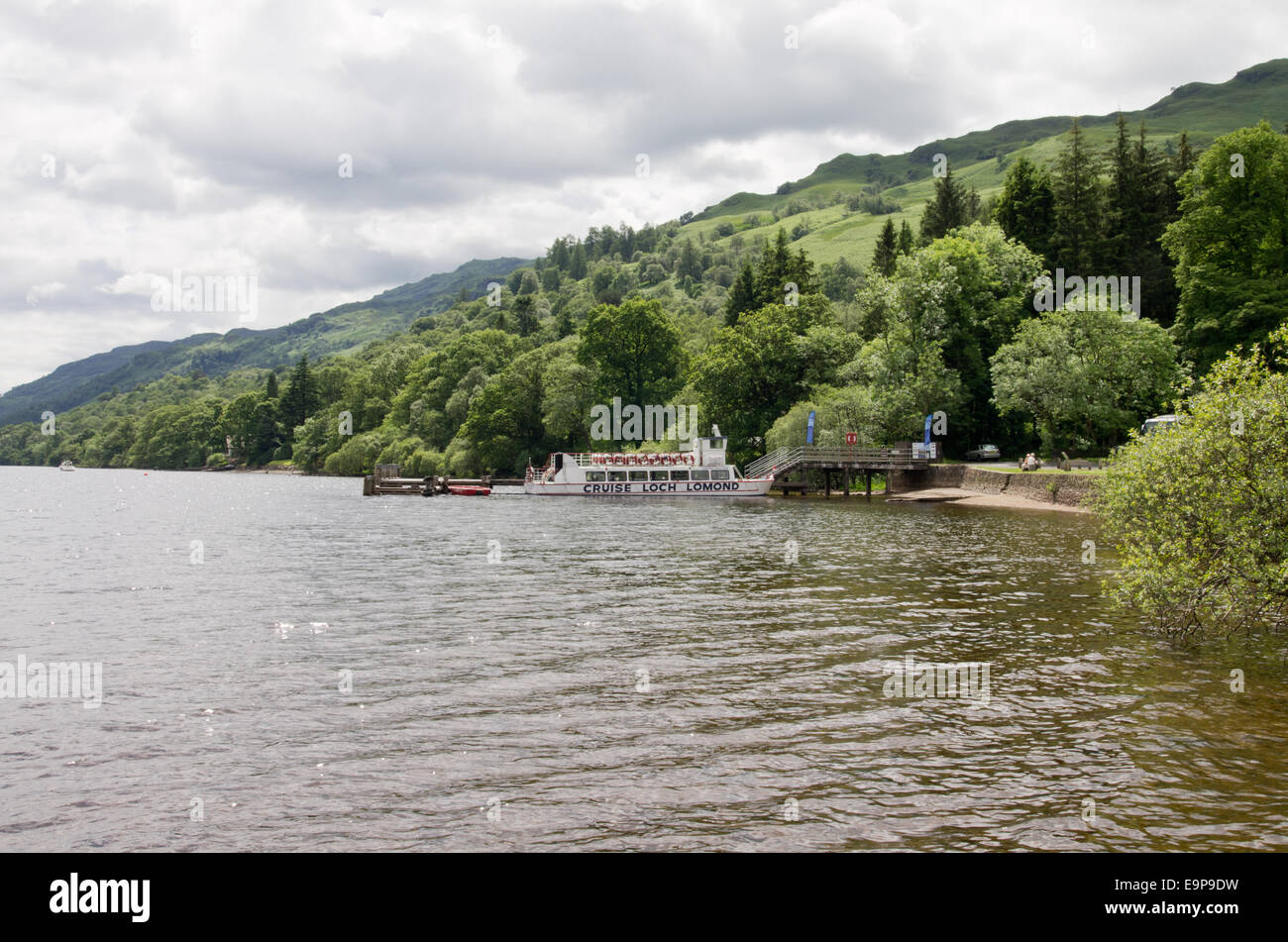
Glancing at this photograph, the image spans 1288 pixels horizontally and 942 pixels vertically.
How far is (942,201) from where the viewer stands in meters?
113

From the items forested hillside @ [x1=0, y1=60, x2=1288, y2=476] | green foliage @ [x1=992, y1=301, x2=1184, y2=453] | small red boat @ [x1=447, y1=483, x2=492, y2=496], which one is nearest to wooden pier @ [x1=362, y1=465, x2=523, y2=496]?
small red boat @ [x1=447, y1=483, x2=492, y2=496]

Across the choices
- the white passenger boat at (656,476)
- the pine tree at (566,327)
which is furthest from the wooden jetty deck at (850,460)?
the pine tree at (566,327)

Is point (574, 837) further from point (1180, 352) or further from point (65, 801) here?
point (1180, 352)

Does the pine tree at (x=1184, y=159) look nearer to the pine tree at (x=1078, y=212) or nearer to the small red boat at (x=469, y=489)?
the pine tree at (x=1078, y=212)

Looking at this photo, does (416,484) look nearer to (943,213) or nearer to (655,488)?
(655,488)

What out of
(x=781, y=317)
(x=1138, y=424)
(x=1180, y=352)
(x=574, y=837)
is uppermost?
(x=781, y=317)

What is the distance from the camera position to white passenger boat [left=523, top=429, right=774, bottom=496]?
276ft

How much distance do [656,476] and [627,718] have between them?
2875 inches

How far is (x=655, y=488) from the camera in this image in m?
86.0

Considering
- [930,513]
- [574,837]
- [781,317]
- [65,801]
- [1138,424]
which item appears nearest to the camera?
[574,837]

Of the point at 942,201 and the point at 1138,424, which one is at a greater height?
the point at 942,201

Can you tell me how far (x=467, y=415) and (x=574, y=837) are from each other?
124 m

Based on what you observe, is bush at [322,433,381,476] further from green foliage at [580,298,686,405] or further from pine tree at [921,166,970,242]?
pine tree at [921,166,970,242]

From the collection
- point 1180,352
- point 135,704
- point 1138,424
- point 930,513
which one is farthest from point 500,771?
point 1180,352
